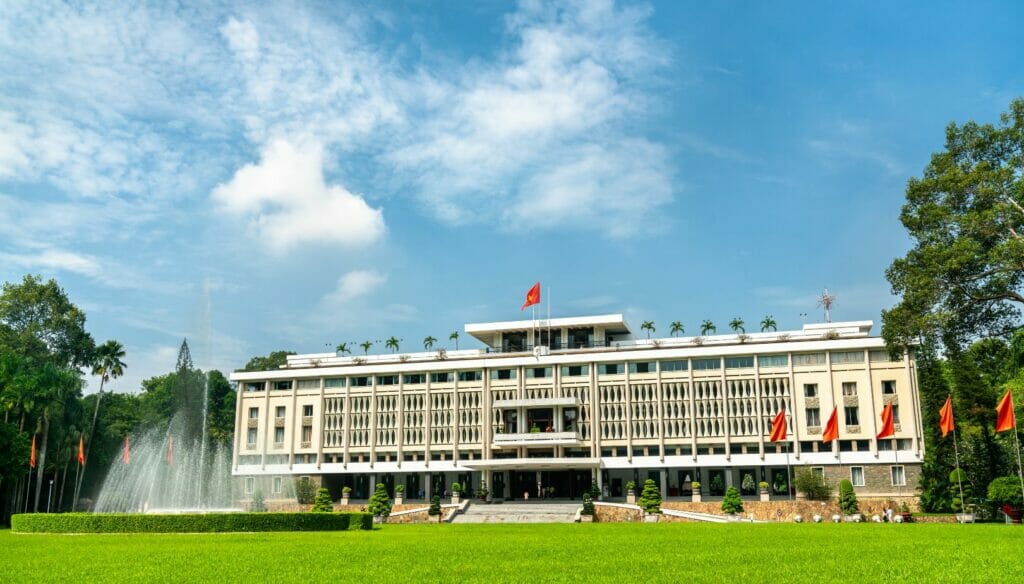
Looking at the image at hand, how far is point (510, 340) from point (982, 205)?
39558 mm

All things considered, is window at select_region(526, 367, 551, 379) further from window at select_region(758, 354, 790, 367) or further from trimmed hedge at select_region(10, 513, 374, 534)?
trimmed hedge at select_region(10, 513, 374, 534)

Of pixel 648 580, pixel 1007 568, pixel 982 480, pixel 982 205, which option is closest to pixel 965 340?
pixel 982 205

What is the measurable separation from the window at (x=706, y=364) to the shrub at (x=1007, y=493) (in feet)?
73.1

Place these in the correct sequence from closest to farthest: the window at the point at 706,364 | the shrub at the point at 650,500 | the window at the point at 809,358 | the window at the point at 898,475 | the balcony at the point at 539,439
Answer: the shrub at the point at 650,500 → the window at the point at 898,475 → the window at the point at 809,358 → the window at the point at 706,364 → the balcony at the point at 539,439

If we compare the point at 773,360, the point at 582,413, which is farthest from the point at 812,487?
the point at 582,413

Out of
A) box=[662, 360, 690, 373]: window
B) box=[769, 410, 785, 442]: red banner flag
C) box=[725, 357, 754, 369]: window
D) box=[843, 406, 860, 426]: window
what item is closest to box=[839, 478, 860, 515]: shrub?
box=[769, 410, 785, 442]: red banner flag

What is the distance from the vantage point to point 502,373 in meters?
65.1

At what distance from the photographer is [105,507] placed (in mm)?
50219

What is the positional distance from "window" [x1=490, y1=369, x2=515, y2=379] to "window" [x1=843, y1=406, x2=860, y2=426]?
77.1 ft

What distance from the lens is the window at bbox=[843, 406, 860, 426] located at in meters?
56.7

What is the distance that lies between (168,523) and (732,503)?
31.9m

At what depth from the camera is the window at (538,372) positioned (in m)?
64.2

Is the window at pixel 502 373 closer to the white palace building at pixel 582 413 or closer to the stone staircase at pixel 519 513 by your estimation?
the white palace building at pixel 582 413

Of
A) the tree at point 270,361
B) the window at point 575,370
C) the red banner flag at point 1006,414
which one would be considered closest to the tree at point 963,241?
the red banner flag at point 1006,414
